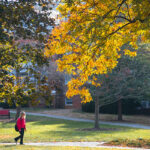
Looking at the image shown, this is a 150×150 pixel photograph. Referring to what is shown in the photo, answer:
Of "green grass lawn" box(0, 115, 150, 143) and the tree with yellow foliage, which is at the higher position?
the tree with yellow foliage

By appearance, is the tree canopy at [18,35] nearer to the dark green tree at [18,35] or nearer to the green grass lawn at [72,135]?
the dark green tree at [18,35]

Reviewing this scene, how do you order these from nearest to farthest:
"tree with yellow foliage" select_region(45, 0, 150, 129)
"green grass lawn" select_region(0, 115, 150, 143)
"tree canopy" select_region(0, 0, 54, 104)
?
"tree canopy" select_region(0, 0, 54, 104)
"tree with yellow foliage" select_region(45, 0, 150, 129)
"green grass lawn" select_region(0, 115, 150, 143)

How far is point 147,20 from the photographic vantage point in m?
9.42

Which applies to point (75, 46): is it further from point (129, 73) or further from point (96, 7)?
point (129, 73)

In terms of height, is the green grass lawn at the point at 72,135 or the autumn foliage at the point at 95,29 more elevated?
the autumn foliage at the point at 95,29

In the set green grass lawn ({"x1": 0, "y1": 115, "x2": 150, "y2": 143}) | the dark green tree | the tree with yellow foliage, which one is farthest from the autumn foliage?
green grass lawn ({"x1": 0, "y1": 115, "x2": 150, "y2": 143})

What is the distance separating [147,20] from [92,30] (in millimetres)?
2135

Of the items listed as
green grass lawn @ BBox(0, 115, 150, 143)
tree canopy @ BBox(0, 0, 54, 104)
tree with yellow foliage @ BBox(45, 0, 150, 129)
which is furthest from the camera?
green grass lawn @ BBox(0, 115, 150, 143)

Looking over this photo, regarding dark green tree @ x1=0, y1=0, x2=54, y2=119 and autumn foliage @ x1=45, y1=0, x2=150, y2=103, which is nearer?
dark green tree @ x1=0, y1=0, x2=54, y2=119

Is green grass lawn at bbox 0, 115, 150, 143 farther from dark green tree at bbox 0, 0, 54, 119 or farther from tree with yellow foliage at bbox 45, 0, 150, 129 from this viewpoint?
dark green tree at bbox 0, 0, 54, 119

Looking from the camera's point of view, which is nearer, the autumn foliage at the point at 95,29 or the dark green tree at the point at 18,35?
the dark green tree at the point at 18,35

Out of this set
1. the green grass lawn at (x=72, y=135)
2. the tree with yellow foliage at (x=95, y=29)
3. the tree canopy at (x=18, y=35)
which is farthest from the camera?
the green grass lawn at (x=72, y=135)

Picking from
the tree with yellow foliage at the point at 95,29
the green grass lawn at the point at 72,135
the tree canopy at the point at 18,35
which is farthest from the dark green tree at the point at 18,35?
the green grass lawn at the point at 72,135

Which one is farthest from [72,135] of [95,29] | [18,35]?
[18,35]
